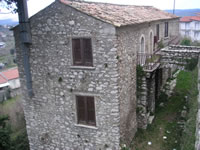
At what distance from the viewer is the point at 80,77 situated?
861 cm

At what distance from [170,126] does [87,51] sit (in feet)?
→ 24.0

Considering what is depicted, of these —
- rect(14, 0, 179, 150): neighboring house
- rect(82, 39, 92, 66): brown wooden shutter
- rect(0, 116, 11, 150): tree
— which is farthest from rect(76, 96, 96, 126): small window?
rect(0, 116, 11, 150): tree

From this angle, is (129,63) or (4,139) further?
(4,139)

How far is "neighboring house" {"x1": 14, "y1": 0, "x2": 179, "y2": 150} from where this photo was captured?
8.02 m

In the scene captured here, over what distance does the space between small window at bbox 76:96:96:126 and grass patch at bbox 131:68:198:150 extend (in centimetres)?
288

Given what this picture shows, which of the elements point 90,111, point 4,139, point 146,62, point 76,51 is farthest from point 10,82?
point 76,51

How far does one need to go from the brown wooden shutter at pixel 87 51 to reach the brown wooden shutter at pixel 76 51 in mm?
231

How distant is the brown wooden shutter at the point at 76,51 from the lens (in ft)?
27.4

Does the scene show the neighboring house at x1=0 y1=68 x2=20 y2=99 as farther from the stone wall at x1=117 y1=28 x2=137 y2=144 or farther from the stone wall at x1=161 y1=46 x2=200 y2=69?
the stone wall at x1=161 y1=46 x2=200 y2=69

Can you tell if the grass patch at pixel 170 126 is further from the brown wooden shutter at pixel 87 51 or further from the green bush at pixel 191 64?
the brown wooden shutter at pixel 87 51

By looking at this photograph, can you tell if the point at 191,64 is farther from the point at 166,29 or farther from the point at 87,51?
the point at 87,51

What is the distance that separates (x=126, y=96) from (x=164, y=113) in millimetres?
5521

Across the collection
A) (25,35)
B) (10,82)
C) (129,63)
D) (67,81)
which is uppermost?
(25,35)

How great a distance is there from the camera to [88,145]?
31.1 ft
